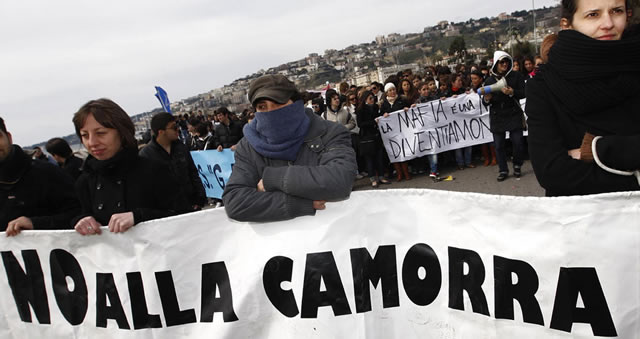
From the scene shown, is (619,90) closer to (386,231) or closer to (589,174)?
(589,174)

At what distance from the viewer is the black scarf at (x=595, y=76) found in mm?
1563

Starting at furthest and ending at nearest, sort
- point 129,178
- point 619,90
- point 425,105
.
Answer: point 425,105 → point 129,178 → point 619,90

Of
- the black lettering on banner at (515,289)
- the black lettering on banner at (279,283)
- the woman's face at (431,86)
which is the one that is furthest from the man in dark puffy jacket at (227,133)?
the black lettering on banner at (515,289)

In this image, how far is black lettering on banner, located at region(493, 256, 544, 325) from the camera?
1748 mm

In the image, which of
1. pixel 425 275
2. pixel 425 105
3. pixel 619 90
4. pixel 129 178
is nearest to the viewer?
pixel 619 90

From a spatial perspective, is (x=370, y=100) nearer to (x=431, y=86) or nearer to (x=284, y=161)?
(x=431, y=86)

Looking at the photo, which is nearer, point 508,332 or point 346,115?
point 508,332

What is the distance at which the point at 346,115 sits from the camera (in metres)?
8.11

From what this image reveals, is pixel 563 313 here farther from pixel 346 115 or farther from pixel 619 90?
pixel 346 115

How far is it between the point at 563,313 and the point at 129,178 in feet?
7.51

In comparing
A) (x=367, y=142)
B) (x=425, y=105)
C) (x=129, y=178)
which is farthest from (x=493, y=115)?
(x=129, y=178)

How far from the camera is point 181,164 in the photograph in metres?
4.81

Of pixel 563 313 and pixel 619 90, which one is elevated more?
pixel 619 90

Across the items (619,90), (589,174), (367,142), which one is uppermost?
(619,90)
